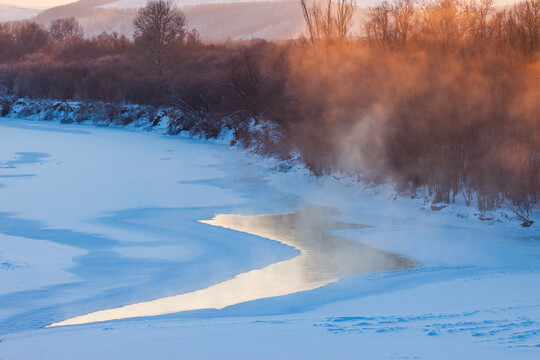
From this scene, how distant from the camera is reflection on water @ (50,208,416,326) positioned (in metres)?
7.71

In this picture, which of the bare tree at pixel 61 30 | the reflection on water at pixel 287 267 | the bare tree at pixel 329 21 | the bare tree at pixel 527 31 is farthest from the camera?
the bare tree at pixel 61 30

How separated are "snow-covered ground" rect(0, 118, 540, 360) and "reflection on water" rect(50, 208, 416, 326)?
0.23 meters

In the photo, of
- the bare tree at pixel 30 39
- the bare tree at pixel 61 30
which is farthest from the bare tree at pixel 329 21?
the bare tree at pixel 61 30

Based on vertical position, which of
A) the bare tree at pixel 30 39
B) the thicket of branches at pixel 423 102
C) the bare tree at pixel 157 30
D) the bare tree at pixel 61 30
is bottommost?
the thicket of branches at pixel 423 102

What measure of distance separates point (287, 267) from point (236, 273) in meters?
0.76

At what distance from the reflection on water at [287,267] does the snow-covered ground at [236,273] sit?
229mm

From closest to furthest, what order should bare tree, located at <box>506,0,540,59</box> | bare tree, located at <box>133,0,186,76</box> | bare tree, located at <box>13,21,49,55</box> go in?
bare tree, located at <box>506,0,540,59</box>, bare tree, located at <box>133,0,186,76</box>, bare tree, located at <box>13,21,49,55</box>

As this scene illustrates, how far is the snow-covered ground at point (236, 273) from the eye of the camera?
5793 millimetres

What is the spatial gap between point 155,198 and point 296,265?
7.03 meters

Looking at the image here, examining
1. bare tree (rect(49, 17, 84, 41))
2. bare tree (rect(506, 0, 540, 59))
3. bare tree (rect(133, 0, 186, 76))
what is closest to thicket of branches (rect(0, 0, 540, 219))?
bare tree (rect(506, 0, 540, 59))

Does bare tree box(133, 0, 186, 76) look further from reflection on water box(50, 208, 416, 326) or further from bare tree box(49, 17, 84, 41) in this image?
bare tree box(49, 17, 84, 41)

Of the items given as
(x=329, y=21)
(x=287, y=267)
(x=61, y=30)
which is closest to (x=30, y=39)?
(x=61, y=30)

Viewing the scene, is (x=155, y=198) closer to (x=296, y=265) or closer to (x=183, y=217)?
(x=183, y=217)

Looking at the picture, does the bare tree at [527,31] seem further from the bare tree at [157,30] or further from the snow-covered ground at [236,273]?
the bare tree at [157,30]
